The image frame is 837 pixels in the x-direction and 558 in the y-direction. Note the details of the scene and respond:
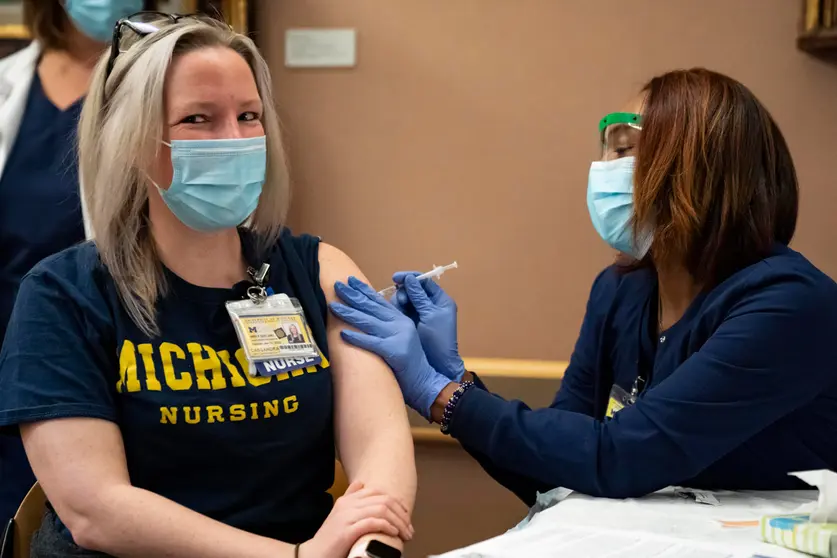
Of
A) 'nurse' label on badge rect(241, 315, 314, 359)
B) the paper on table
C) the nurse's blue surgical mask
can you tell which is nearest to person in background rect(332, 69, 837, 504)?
'nurse' label on badge rect(241, 315, 314, 359)

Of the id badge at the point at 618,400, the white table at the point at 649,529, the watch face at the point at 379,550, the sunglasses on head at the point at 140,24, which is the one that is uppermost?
the sunglasses on head at the point at 140,24

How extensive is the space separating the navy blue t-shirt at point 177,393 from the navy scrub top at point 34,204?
542 mm

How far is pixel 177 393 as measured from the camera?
51.4 inches

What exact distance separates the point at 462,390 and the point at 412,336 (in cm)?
14

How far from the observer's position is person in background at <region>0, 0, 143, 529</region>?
1907mm

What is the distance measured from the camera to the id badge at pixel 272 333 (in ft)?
4.48

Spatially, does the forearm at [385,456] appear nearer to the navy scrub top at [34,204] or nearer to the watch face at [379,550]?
the watch face at [379,550]

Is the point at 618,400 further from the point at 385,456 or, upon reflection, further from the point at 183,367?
the point at 183,367

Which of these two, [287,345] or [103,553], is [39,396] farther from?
[287,345]

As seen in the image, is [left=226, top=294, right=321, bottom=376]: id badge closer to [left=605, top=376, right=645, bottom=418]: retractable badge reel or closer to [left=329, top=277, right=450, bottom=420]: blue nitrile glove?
[left=329, top=277, right=450, bottom=420]: blue nitrile glove

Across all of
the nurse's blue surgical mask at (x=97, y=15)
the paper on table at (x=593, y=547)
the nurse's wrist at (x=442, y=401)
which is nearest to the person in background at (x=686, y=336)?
the nurse's wrist at (x=442, y=401)

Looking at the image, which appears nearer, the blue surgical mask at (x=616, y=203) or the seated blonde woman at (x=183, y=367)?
the seated blonde woman at (x=183, y=367)

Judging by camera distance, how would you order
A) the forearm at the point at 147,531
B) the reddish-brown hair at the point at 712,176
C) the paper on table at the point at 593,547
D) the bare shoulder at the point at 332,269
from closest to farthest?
the paper on table at the point at 593,547 < the forearm at the point at 147,531 < the reddish-brown hair at the point at 712,176 < the bare shoulder at the point at 332,269

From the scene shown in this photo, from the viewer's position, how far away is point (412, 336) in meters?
1.58
